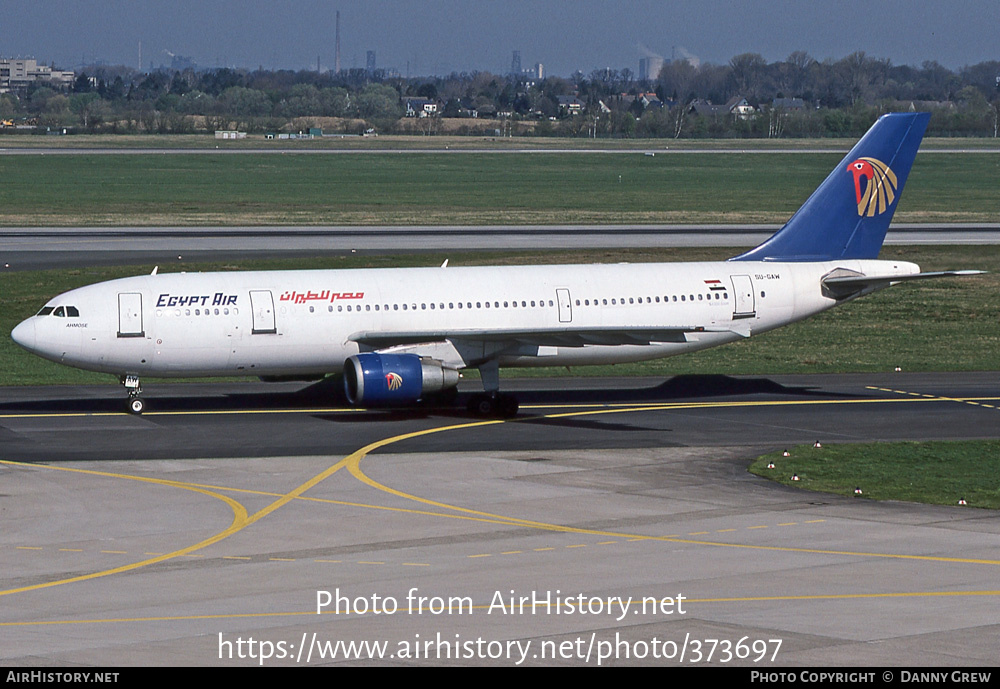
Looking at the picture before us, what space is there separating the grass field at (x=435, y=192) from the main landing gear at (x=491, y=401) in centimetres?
6560

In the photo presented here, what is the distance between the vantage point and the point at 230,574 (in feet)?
86.3

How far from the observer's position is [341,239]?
9488 cm

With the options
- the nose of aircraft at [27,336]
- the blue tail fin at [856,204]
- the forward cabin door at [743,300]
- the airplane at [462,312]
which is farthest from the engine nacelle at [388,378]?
the blue tail fin at [856,204]

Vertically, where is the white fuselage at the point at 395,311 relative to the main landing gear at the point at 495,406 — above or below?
above

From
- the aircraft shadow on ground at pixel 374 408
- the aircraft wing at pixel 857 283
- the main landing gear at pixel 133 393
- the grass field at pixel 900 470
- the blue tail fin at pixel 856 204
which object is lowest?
the aircraft shadow on ground at pixel 374 408

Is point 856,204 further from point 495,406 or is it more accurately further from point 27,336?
point 27,336

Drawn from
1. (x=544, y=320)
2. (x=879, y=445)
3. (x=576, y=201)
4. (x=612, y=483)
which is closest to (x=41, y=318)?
(x=544, y=320)

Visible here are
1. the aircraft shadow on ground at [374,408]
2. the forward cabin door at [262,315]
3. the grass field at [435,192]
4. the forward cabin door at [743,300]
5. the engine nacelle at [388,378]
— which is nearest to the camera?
the engine nacelle at [388,378]

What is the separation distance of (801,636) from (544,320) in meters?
25.4

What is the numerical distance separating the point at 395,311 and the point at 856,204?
17.6 m

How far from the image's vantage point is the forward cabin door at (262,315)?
143 ft

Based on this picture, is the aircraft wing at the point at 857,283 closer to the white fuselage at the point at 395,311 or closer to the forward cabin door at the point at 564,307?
the white fuselage at the point at 395,311

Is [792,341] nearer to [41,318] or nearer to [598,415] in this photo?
[598,415]

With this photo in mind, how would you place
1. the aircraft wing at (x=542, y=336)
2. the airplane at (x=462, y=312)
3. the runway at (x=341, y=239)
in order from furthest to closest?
the runway at (x=341, y=239), the aircraft wing at (x=542, y=336), the airplane at (x=462, y=312)
